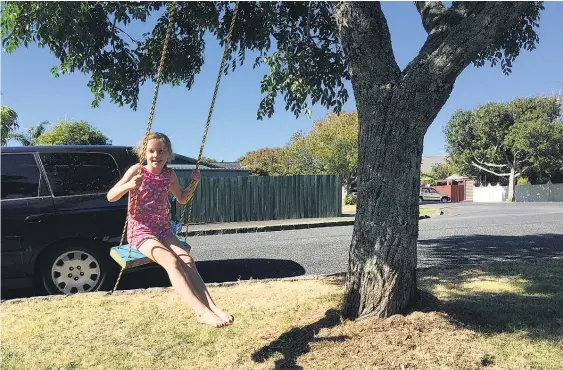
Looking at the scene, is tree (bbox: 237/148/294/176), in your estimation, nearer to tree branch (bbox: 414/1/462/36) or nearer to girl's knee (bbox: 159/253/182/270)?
tree branch (bbox: 414/1/462/36)

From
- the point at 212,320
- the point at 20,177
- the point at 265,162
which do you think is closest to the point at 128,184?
the point at 212,320

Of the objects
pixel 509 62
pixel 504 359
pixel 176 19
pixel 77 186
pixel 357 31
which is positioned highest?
pixel 176 19

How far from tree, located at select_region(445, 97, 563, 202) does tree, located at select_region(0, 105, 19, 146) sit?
36827mm

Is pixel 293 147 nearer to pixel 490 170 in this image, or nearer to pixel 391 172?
pixel 490 170

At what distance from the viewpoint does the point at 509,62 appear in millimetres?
6684

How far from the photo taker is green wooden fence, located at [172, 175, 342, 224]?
17031mm

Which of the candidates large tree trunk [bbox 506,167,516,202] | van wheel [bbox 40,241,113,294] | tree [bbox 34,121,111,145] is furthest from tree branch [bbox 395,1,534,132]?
large tree trunk [bbox 506,167,516,202]

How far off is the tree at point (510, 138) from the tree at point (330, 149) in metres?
15.3

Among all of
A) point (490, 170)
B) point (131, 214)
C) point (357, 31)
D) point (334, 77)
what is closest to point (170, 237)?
point (131, 214)

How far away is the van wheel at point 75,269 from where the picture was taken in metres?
5.15

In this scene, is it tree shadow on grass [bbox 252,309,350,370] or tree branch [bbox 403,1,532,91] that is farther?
tree branch [bbox 403,1,532,91]

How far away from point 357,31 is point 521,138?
3906 centimetres

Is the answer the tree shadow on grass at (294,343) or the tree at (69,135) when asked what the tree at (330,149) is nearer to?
the tree at (69,135)

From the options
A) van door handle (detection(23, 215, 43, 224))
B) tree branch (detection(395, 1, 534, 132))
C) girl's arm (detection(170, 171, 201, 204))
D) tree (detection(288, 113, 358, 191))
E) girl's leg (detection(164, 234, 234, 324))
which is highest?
tree (detection(288, 113, 358, 191))
